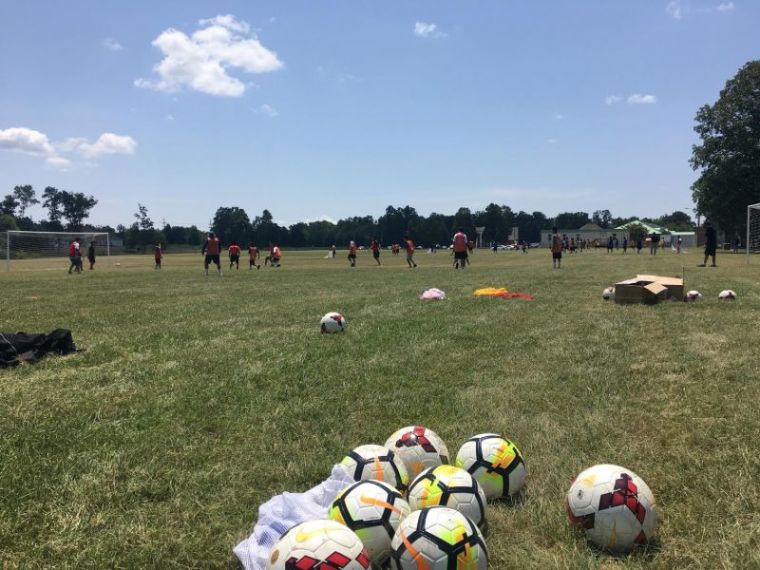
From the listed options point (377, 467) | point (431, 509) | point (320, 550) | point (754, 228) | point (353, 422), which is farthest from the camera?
point (754, 228)

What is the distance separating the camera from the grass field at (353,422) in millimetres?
3064

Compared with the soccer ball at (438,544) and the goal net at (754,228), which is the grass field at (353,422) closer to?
the soccer ball at (438,544)

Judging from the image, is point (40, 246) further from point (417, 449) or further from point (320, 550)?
point (320, 550)

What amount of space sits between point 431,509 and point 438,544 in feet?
0.77

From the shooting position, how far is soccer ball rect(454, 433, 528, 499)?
11.6 feet

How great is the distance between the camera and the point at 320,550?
97.6 inches

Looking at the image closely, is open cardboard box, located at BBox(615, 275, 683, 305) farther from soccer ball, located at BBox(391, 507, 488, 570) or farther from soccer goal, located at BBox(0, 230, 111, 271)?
soccer goal, located at BBox(0, 230, 111, 271)

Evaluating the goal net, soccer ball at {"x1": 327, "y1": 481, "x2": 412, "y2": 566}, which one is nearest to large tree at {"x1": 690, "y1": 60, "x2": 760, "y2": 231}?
the goal net

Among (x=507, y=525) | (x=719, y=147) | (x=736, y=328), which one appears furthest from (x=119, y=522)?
(x=719, y=147)

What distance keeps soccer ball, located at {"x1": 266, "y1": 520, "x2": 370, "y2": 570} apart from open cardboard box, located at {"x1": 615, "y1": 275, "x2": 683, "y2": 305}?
11.3m

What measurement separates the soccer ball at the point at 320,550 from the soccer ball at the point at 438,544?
0.61 ft

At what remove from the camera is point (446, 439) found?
4.54 meters

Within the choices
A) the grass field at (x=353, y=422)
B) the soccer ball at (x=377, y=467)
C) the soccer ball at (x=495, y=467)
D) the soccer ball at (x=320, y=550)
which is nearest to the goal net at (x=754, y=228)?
the grass field at (x=353, y=422)

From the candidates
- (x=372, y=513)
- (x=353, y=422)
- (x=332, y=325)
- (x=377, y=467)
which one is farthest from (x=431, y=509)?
(x=332, y=325)
